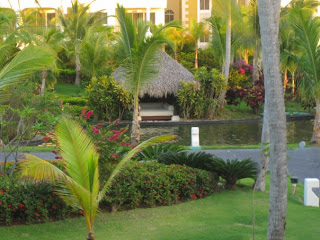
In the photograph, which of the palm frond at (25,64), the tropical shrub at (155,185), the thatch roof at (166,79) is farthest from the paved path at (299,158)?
the thatch roof at (166,79)

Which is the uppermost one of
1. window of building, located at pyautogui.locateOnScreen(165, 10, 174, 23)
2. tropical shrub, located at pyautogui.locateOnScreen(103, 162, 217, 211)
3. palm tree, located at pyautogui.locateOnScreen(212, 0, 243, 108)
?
window of building, located at pyautogui.locateOnScreen(165, 10, 174, 23)

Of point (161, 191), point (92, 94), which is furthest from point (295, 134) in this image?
point (161, 191)

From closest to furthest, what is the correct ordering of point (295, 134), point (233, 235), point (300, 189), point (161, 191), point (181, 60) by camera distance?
1. point (233, 235)
2. point (161, 191)
3. point (300, 189)
4. point (295, 134)
5. point (181, 60)

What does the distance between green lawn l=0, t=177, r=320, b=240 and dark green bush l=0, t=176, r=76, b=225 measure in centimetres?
19

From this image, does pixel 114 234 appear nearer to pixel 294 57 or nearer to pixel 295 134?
pixel 294 57

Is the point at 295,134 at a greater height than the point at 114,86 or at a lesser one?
lesser

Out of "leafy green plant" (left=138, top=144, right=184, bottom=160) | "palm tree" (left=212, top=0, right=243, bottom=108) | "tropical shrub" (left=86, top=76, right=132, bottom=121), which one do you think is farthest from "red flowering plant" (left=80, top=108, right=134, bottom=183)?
"palm tree" (left=212, top=0, right=243, bottom=108)

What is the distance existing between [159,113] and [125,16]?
1089 cm

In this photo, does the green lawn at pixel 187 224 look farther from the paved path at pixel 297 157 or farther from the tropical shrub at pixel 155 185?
the paved path at pixel 297 157

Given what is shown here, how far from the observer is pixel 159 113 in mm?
26641

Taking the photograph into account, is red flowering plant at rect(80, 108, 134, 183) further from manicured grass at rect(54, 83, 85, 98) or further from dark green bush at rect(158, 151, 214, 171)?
manicured grass at rect(54, 83, 85, 98)

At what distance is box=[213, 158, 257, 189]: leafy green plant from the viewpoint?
1117 cm

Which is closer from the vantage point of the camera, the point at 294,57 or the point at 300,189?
the point at 300,189

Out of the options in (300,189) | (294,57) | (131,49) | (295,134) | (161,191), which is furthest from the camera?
(295,134)
